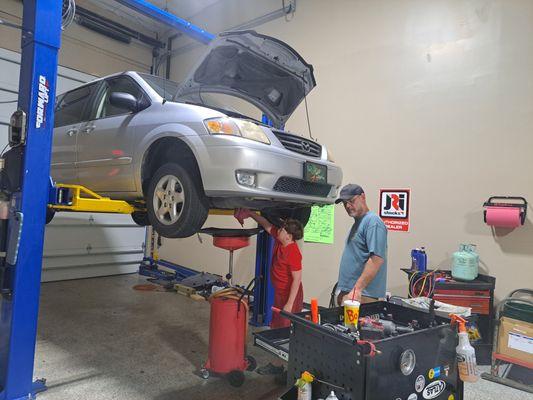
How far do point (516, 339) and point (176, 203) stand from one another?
3003mm

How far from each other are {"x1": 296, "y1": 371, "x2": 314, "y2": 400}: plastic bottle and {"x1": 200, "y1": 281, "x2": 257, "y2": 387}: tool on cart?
1.52 metres

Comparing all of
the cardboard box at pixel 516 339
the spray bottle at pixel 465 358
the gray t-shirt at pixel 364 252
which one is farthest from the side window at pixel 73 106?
the cardboard box at pixel 516 339

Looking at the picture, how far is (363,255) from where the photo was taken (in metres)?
3.12

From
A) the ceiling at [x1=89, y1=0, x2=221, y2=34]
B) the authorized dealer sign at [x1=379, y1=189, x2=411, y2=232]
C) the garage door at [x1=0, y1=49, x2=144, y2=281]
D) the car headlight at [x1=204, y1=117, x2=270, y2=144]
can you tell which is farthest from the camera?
the ceiling at [x1=89, y1=0, x2=221, y2=34]

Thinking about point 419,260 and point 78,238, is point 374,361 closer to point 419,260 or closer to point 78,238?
point 419,260

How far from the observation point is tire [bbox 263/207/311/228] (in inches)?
133

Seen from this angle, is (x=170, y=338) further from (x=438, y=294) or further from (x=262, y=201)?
(x=438, y=294)

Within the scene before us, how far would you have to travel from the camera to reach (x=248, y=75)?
3.22 meters

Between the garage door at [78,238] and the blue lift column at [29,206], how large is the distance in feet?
13.9

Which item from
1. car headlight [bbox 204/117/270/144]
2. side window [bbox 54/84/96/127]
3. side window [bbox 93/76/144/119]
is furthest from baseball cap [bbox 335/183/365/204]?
side window [bbox 54/84/96/127]

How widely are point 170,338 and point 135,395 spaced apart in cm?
118

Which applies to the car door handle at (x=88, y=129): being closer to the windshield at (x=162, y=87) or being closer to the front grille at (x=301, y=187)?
the windshield at (x=162, y=87)

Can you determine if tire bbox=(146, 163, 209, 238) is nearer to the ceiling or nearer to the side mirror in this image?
the side mirror

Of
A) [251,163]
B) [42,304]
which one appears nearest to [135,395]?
[251,163]
